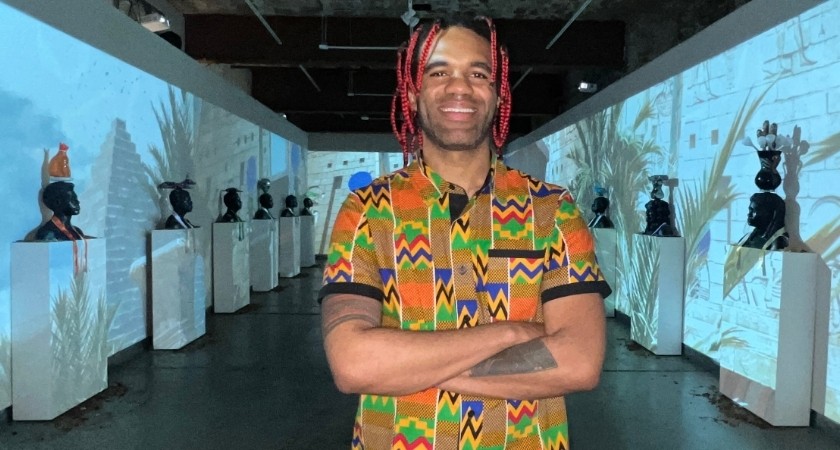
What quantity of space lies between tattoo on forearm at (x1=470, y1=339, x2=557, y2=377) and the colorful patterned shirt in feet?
0.21

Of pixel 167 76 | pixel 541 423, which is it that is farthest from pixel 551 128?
pixel 541 423

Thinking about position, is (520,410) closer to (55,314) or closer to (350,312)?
(350,312)

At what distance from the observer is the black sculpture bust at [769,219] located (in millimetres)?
3350

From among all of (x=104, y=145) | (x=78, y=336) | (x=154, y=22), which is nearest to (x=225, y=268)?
(x=104, y=145)

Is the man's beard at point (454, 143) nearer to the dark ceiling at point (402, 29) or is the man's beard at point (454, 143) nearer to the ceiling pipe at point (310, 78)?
the dark ceiling at point (402, 29)

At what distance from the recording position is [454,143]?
115cm

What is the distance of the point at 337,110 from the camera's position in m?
10.1

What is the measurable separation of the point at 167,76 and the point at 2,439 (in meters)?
3.19

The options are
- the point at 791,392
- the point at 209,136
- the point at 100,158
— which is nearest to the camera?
the point at 791,392

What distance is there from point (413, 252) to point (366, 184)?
334 cm

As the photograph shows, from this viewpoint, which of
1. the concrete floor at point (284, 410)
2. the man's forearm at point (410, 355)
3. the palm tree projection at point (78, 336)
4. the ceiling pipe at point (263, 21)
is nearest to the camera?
the man's forearm at point (410, 355)

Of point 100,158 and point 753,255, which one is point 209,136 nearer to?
point 100,158

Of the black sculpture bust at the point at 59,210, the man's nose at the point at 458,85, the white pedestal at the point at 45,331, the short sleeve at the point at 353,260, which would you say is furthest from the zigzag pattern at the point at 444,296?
the black sculpture bust at the point at 59,210

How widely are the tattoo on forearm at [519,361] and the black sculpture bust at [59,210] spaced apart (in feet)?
10.1
